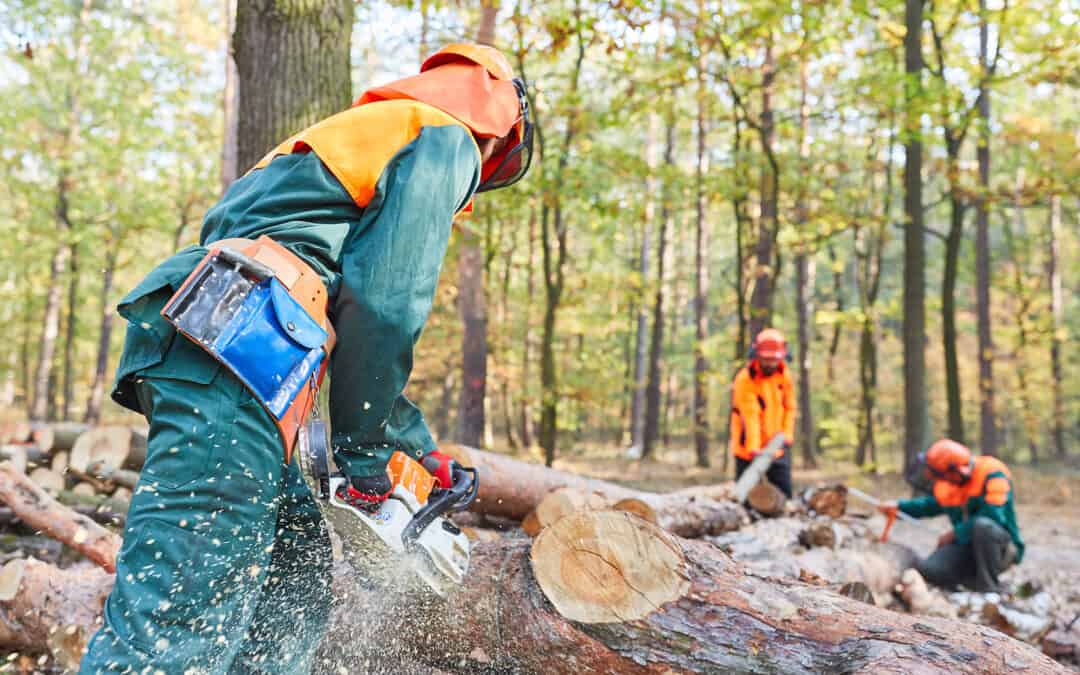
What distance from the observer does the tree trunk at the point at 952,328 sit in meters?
11.0

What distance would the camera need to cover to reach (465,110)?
1.95 metres

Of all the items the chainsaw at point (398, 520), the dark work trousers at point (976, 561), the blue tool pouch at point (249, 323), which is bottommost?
the dark work trousers at point (976, 561)

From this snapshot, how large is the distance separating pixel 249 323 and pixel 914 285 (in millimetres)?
11080

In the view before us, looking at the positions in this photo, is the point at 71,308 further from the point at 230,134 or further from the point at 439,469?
the point at 439,469

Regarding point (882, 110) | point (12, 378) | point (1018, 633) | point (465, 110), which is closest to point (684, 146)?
point (882, 110)

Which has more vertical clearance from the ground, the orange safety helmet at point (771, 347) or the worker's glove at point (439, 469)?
the orange safety helmet at point (771, 347)

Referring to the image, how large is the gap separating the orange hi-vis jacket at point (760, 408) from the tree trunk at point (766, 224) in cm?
393

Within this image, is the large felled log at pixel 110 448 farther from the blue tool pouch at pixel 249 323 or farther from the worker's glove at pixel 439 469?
the blue tool pouch at pixel 249 323

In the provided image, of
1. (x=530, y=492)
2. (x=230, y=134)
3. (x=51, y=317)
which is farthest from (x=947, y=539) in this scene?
(x=51, y=317)

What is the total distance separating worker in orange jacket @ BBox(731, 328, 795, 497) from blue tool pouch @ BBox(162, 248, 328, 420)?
5.64 meters

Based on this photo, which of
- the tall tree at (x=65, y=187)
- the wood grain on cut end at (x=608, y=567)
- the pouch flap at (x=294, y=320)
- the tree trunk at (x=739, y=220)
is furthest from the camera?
the tall tree at (x=65, y=187)

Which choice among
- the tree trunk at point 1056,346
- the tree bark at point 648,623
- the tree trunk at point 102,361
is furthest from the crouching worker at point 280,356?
the tree trunk at point 1056,346

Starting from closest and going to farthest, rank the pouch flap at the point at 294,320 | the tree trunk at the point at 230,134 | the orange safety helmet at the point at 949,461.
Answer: the pouch flap at the point at 294,320
the orange safety helmet at the point at 949,461
the tree trunk at the point at 230,134

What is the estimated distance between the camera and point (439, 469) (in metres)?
2.21
